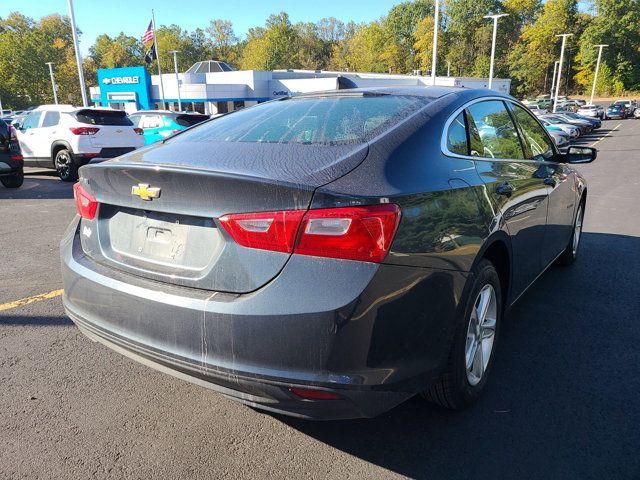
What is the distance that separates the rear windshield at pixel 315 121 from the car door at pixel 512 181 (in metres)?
0.46

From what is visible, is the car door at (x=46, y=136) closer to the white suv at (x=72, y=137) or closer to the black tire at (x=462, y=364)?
the white suv at (x=72, y=137)

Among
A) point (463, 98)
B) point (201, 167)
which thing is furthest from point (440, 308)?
point (463, 98)

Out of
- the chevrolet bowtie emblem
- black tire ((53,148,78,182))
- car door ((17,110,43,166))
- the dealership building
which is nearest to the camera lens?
the chevrolet bowtie emblem

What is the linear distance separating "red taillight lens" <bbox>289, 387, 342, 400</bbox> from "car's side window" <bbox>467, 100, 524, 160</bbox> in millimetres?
1618

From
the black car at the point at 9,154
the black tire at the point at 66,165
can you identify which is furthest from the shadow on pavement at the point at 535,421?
the black tire at the point at 66,165

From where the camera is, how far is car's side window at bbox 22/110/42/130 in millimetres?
12055

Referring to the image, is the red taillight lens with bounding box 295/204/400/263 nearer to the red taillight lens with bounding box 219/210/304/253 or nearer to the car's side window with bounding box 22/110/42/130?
the red taillight lens with bounding box 219/210/304/253

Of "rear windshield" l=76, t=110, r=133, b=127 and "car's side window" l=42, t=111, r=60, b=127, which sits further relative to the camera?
"car's side window" l=42, t=111, r=60, b=127

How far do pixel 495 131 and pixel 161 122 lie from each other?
525 inches

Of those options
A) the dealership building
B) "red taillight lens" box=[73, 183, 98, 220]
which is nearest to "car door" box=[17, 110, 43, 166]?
"red taillight lens" box=[73, 183, 98, 220]

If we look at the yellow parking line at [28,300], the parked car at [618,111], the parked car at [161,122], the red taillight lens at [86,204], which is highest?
the red taillight lens at [86,204]

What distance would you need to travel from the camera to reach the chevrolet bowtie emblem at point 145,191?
7.03ft

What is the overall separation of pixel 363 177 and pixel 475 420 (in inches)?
56.9

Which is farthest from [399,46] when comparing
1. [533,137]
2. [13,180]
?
[533,137]
